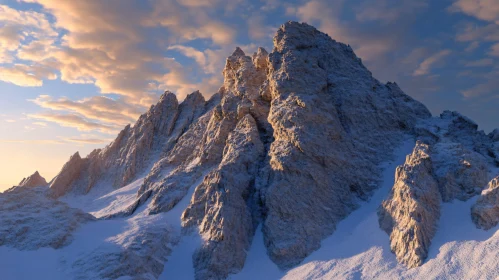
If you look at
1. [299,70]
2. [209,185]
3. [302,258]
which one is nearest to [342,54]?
[299,70]

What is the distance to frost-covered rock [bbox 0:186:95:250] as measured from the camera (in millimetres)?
39000

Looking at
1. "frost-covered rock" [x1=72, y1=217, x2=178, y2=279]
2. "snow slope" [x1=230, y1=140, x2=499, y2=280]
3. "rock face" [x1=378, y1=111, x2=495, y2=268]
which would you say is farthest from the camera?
"frost-covered rock" [x1=72, y1=217, x2=178, y2=279]

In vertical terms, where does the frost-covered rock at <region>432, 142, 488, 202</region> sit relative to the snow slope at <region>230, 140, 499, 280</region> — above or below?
above

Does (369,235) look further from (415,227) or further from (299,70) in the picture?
(299,70)

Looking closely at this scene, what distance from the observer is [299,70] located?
162 ft

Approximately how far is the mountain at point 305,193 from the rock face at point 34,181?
26.2 m

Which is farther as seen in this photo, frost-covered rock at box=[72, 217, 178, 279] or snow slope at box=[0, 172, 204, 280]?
snow slope at box=[0, 172, 204, 280]

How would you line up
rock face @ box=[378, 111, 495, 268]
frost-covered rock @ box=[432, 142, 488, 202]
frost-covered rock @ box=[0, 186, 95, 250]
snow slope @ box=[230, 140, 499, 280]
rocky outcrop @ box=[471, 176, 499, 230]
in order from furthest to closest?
frost-covered rock @ box=[0, 186, 95, 250] < frost-covered rock @ box=[432, 142, 488, 202] < rock face @ box=[378, 111, 495, 268] < rocky outcrop @ box=[471, 176, 499, 230] < snow slope @ box=[230, 140, 499, 280]

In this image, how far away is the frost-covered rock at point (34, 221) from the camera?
3900 cm

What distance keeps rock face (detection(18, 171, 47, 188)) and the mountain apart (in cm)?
2618

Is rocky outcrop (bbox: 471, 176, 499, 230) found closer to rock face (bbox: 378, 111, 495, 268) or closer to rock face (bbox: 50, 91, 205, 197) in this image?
rock face (bbox: 378, 111, 495, 268)

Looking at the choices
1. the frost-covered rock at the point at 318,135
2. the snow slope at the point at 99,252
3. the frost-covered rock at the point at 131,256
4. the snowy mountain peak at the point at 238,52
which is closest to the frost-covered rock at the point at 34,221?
the snow slope at the point at 99,252

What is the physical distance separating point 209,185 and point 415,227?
22144mm

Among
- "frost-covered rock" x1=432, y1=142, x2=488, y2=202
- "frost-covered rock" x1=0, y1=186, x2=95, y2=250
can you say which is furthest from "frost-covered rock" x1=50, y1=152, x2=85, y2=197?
"frost-covered rock" x1=432, y1=142, x2=488, y2=202
